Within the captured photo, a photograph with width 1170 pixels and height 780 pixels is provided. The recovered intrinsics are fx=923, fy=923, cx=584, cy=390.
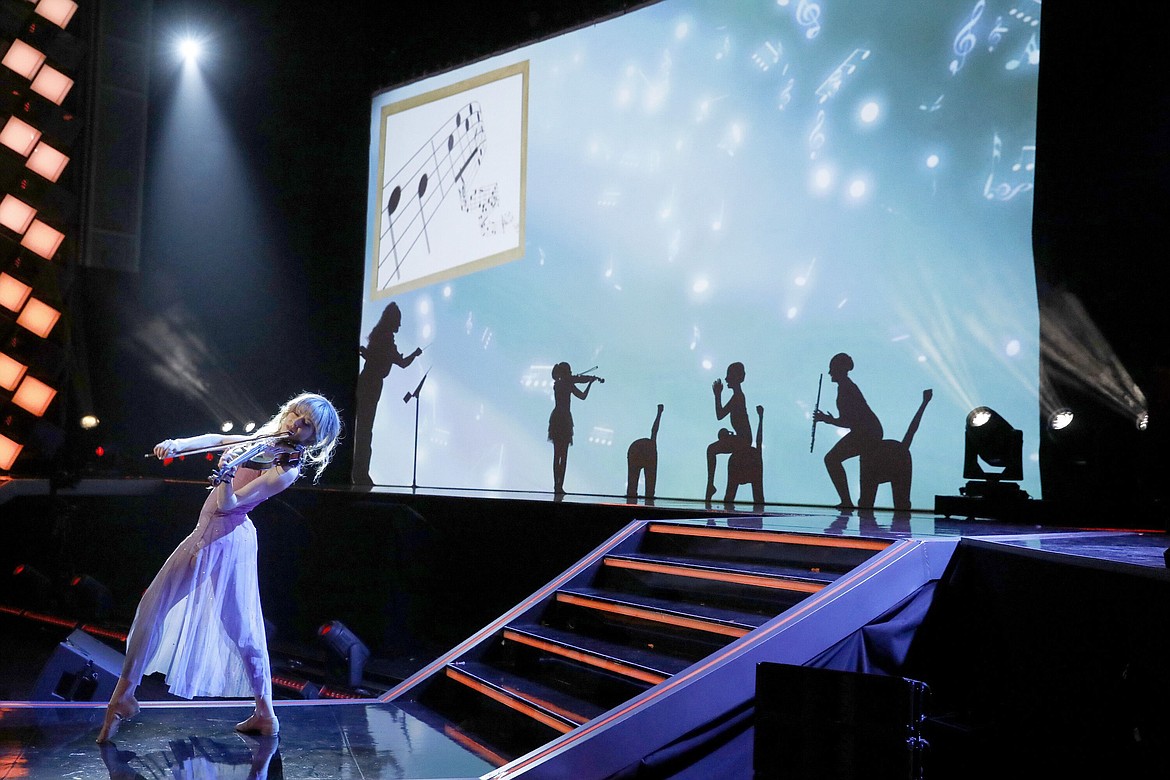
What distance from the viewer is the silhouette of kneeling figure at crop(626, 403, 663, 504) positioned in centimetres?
778

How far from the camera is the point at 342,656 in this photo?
6.00 metres

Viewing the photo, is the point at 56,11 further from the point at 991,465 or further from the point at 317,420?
the point at 991,465

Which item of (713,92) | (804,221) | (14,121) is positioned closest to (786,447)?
(804,221)

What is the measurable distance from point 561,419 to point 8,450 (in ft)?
19.8

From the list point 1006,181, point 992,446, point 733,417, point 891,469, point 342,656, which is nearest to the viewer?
point 992,446

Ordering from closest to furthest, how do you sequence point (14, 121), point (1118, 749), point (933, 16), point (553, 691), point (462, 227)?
point (1118, 749) → point (553, 691) → point (933, 16) → point (462, 227) → point (14, 121)

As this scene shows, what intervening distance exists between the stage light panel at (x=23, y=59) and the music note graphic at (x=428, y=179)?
3.99 m

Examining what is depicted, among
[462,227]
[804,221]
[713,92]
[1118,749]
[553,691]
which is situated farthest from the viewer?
[462,227]

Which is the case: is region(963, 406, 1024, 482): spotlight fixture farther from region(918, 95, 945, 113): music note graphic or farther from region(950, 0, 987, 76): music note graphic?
region(950, 0, 987, 76): music note graphic

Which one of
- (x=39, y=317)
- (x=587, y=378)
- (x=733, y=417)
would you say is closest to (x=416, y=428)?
(x=587, y=378)

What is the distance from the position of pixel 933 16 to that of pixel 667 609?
15.8 feet

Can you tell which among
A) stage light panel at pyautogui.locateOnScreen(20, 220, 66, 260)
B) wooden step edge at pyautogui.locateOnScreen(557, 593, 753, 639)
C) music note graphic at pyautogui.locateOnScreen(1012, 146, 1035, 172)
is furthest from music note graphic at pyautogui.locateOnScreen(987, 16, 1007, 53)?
stage light panel at pyautogui.locateOnScreen(20, 220, 66, 260)

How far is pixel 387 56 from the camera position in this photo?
10.4 m

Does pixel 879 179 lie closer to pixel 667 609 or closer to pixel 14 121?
pixel 667 609
